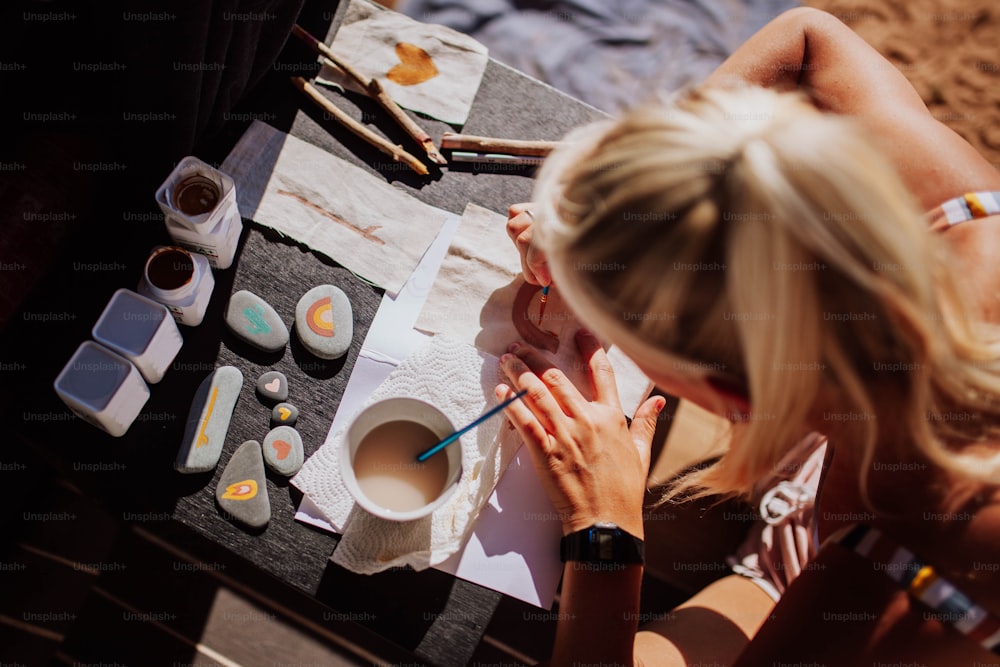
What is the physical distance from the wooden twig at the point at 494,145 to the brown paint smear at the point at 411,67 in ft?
0.37

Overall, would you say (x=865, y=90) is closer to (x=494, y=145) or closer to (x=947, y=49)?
(x=494, y=145)

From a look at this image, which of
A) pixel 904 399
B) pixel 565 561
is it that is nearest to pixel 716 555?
pixel 565 561

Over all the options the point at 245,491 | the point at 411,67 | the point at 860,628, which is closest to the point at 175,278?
the point at 245,491

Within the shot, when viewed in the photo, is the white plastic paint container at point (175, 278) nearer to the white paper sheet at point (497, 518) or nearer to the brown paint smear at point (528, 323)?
the white paper sheet at point (497, 518)

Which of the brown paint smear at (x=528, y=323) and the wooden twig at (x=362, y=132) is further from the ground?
the wooden twig at (x=362, y=132)

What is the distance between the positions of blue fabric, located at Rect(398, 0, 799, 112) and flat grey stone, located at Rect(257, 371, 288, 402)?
1059 millimetres

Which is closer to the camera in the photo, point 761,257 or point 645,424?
point 761,257

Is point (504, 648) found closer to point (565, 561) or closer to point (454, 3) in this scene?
point (565, 561)

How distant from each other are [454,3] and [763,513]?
1.34 meters

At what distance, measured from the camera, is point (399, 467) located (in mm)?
701

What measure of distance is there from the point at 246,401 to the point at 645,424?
0.51 m

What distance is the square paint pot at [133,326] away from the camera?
2.25 feet

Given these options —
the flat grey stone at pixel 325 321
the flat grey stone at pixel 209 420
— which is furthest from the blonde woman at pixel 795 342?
the flat grey stone at pixel 209 420

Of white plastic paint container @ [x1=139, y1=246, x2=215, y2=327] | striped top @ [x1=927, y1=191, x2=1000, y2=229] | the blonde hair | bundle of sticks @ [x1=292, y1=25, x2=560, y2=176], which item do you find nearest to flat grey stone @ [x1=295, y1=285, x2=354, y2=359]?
white plastic paint container @ [x1=139, y1=246, x2=215, y2=327]
